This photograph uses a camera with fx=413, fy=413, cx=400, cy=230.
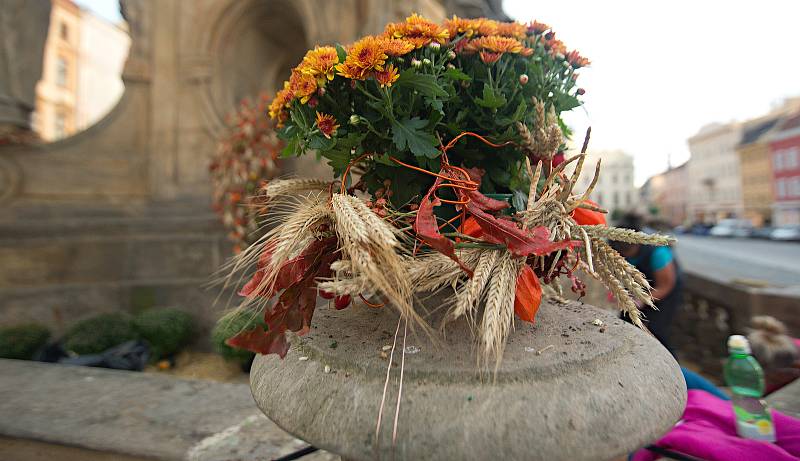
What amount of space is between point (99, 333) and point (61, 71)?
107ft

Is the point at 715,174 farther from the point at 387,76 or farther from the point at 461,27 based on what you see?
the point at 387,76

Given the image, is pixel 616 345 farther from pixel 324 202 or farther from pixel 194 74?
pixel 194 74

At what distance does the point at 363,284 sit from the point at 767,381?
2615 mm

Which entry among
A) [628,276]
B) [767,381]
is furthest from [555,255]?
[767,381]

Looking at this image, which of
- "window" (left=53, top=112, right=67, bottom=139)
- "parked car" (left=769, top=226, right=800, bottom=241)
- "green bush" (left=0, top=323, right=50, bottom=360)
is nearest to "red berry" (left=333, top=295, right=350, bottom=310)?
"green bush" (left=0, top=323, right=50, bottom=360)

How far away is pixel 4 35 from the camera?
5160 mm

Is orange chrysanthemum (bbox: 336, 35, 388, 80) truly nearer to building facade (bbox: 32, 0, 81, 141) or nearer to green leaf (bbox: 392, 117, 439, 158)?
green leaf (bbox: 392, 117, 439, 158)

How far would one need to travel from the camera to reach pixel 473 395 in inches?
28.3

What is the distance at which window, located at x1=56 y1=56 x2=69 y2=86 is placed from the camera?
27114 millimetres

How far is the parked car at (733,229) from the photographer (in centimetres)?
3303

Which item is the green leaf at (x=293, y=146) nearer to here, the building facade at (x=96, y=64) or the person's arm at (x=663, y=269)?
the person's arm at (x=663, y=269)

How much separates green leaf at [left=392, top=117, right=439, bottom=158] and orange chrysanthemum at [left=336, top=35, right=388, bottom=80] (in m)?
0.12

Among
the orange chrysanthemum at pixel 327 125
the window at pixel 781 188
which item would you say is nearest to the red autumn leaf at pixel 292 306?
the orange chrysanthemum at pixel 327 125

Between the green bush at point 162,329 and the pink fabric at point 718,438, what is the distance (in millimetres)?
4188
